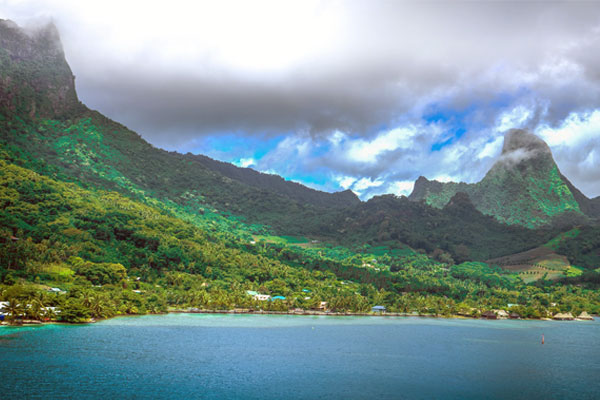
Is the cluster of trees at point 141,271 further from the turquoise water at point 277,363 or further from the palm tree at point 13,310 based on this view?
the turquoise water at point 277,363

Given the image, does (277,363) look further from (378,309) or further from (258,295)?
(378,309)

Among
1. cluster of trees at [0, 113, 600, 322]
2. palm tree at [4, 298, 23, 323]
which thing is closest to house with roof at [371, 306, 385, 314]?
cluster of trees at [0, 113, 600, 322]

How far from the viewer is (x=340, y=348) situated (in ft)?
273

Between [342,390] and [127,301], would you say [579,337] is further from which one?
[127,301]

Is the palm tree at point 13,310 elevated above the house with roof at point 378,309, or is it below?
below

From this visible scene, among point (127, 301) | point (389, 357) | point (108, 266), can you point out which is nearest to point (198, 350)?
point (389, 357)

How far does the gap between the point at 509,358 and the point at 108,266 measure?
8821 centimetres

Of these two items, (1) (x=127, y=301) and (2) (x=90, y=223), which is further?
(2) (x=90, y=223)

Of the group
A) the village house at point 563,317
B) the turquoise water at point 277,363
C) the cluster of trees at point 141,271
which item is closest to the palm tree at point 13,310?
the cluster of trees at point 141,271

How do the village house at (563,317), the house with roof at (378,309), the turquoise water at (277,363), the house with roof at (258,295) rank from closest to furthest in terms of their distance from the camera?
the turquoise water at (277,363) < the house with roof at (258,295) < the house with roof at (378,309) < the village house at (563,317)

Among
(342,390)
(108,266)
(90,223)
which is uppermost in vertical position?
(90,223)

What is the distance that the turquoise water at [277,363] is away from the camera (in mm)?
52938

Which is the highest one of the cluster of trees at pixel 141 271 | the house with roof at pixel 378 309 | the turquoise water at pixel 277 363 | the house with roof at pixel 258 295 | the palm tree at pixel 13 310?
the cluster of trees at pixel 141 271

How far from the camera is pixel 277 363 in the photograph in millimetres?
67938
